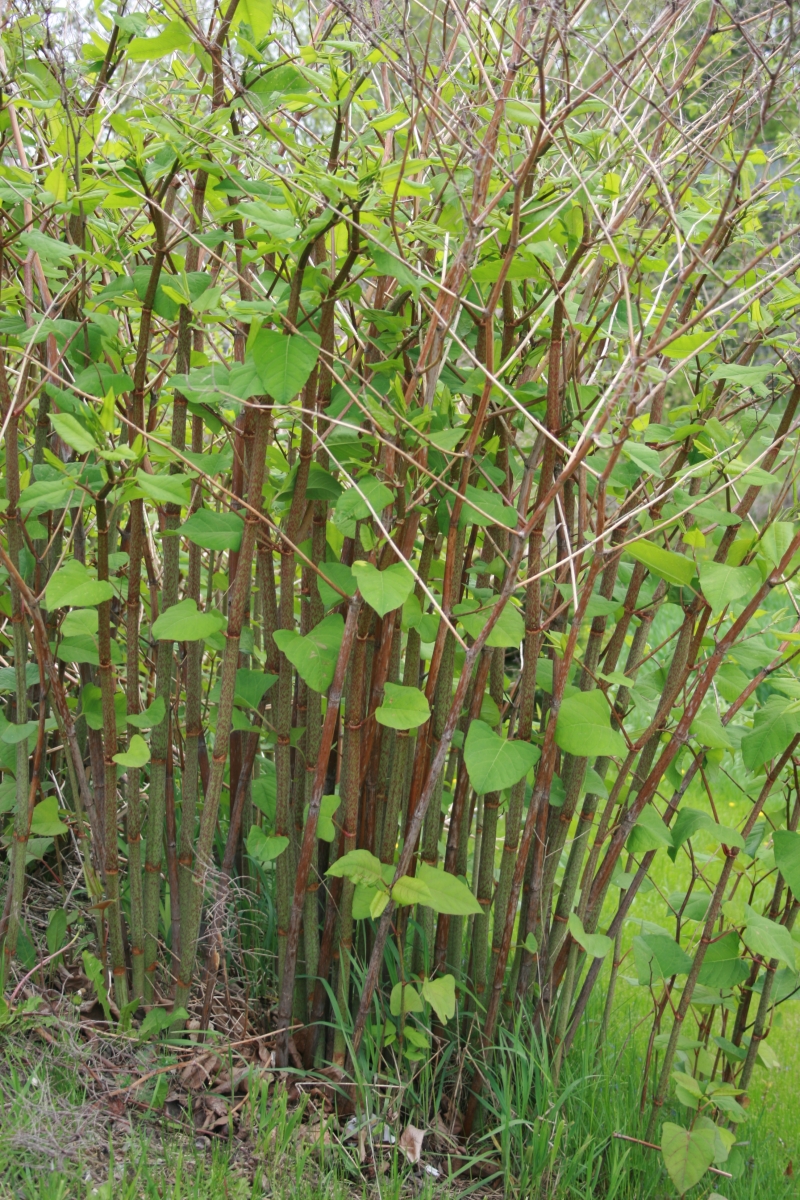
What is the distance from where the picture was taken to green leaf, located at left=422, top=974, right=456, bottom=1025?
5.67 feet

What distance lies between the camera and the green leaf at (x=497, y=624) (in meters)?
1.64

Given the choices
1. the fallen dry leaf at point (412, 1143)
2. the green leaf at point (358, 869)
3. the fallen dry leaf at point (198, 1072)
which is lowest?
the fallen dry leaf at point (412, 1143)

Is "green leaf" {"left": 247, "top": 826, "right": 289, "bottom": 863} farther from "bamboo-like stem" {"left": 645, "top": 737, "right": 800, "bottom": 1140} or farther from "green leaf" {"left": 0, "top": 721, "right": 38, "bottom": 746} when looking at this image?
"bamboo-like stem" {"left": 645, "top": 737, "right": 800, "bottom": 1140}

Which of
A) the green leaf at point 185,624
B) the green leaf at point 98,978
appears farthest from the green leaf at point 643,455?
the green leaf at point 98,978

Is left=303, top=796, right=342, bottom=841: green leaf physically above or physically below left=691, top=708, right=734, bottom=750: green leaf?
below

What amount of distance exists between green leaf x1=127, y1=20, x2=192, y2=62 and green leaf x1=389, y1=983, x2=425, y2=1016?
157 centimetres

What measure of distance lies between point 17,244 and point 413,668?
3.75 ft

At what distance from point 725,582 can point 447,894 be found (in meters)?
0.68

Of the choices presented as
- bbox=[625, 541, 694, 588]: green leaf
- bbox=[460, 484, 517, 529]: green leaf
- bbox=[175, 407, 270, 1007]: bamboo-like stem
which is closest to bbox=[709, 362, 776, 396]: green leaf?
bbox=[625, 541, 694, 588]: green leaf

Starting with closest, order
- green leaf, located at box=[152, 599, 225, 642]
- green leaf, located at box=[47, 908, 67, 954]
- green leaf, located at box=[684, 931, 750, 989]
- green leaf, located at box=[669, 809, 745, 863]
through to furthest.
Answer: green leaf, located at box=[152, 599, 225, 642] < green leaf, located at box=[669, 809, 745, 863] < green leaf, located at box=[684, 931, 750, 989] < green leaf, located at box=[47, 908, 67, 954]

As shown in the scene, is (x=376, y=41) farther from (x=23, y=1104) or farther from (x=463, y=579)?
(x=23, y=1104)

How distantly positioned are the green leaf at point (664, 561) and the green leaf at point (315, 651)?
20.0 inches

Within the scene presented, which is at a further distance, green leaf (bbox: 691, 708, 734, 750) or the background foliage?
green leaf (bbox: 691, 708, 734, 750)

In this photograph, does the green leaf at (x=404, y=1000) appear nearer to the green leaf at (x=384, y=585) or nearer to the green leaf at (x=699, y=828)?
the green leaf at (x=699, y=828)
